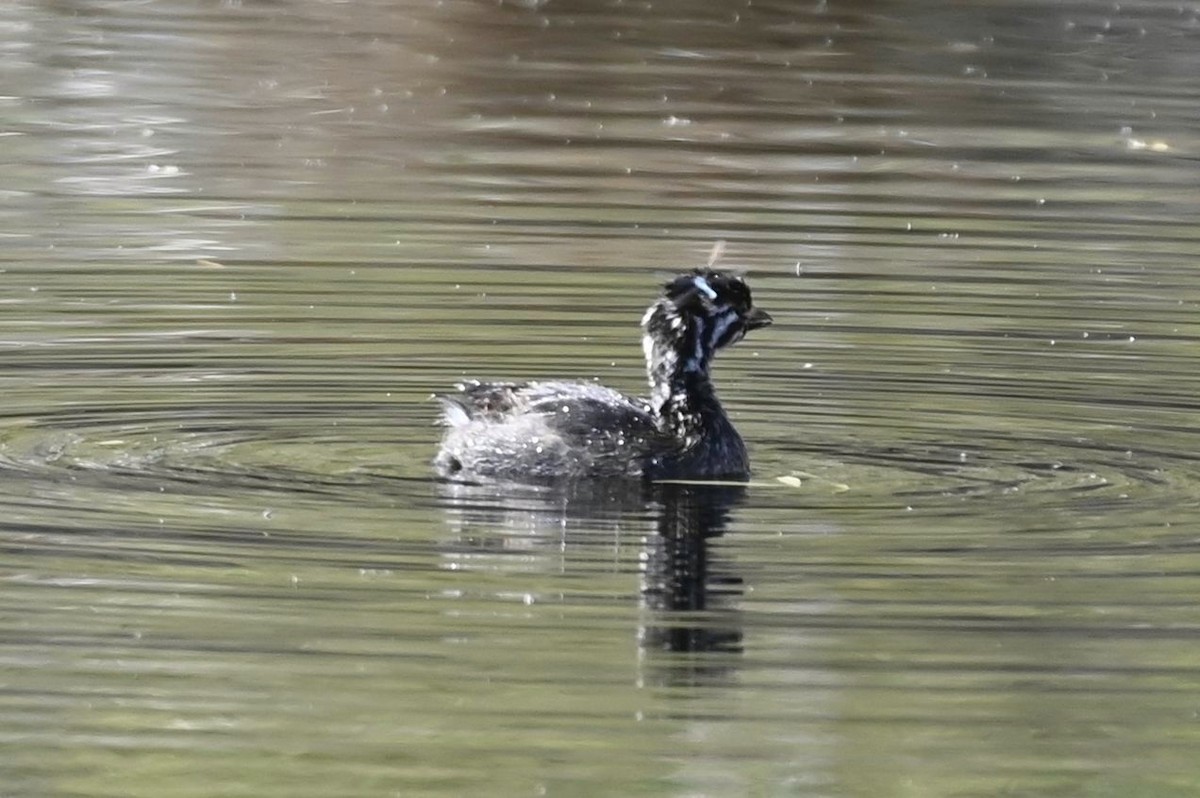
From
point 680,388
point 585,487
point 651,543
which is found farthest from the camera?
point 680,388

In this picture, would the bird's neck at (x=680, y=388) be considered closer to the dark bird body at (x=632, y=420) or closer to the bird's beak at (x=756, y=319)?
the dark bird body at (x=632, y=420)

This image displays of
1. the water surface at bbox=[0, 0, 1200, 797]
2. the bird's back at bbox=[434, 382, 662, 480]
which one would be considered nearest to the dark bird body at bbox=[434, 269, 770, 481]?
the bird's back at bbox=[434, 382, 662, 480]

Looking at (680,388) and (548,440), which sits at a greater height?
(680,388)

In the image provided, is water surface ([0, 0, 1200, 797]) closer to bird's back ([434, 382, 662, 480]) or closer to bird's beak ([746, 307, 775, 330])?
bird's back ([434, 382, 662, 480])

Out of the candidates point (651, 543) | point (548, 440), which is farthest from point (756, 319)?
point (651, 543)

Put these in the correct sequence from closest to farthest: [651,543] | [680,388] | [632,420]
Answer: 1. [651,543]
2. [632,420]
3. [680,388]

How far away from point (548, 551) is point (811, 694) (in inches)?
68.0

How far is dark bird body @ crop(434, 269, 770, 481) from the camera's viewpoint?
1093 centimetres

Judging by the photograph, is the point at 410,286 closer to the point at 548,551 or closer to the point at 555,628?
the point at 548,551

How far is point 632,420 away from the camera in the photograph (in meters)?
11.1

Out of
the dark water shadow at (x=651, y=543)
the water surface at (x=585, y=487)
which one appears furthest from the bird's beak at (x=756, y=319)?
the dark water shadow at (x=651, y=543)

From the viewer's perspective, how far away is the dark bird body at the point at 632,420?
10.9 m

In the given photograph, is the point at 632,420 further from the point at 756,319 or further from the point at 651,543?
the point at 651,543

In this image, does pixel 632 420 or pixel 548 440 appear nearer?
pixel 548 440
